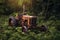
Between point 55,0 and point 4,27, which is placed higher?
point 55,0

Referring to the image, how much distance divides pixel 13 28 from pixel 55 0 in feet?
14.7

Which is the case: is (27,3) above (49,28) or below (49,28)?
above

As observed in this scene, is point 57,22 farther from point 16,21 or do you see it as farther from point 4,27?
point 4,27

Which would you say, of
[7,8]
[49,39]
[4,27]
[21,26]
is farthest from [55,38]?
[7,8]

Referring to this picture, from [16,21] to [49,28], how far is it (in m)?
1.57

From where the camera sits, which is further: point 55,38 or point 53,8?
point 53,8

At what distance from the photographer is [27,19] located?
8719mm

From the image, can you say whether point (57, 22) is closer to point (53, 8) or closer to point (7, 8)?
point (53, 8)

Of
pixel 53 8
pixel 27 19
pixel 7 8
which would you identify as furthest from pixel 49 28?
pixel 7 8

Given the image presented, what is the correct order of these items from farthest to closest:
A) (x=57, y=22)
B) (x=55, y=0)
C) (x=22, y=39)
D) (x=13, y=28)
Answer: (x=55, y=0)
(x=57, y=22)
(x=13, y=28)
(x=22, y=39)

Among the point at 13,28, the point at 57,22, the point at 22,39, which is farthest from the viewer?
the point at 57,22

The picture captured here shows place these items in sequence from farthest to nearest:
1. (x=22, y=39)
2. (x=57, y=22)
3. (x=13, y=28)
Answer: (x=57, y=22)
(x=13, y=28)
(x=22, y=39)

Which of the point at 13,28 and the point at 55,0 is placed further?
the point at 55,0

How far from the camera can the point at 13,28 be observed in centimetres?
842
